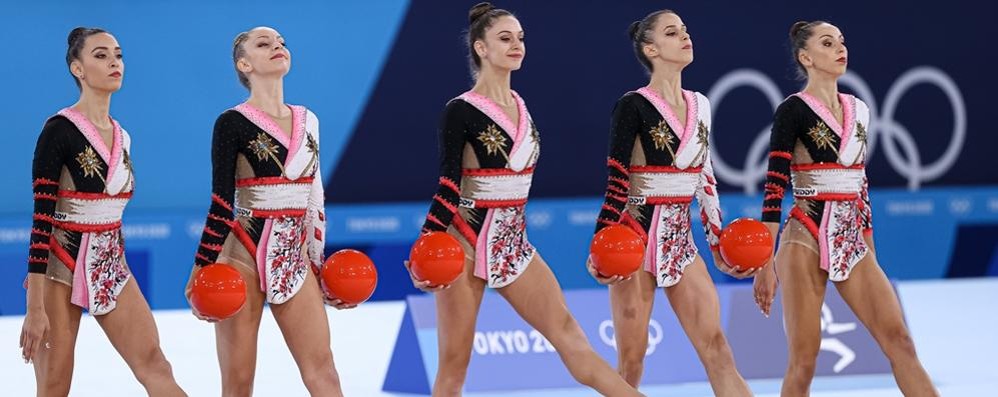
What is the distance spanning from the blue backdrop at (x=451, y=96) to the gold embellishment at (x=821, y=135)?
5850 millimetres

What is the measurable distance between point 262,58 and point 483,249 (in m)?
1.23

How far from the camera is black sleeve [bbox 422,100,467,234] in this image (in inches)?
245

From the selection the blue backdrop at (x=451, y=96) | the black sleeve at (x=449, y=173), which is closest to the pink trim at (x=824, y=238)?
the black sleeve at (x=449, y=173)

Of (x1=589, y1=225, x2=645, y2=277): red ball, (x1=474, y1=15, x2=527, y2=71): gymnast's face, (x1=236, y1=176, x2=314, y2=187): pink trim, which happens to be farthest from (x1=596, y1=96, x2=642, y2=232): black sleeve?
(x1=236, y1=176, x2=314, y2=187): pink trim

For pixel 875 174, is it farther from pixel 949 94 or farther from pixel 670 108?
pixel 670 108

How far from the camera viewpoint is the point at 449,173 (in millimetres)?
6230

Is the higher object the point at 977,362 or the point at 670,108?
the point at 670,108

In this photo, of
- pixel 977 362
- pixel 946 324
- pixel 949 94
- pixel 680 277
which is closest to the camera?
pixel 680 277

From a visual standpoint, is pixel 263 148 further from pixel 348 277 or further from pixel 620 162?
pixel 620 162

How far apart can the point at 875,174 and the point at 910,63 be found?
1.09 metres

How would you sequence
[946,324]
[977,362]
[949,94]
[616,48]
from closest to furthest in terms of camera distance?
1. [977,362]
2. [946,324]
3. [616,48]
4. [949,94]

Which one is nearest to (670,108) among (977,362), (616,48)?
(977,362)

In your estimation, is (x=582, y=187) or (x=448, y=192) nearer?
(x=448, y=192)

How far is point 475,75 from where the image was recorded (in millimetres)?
6594
